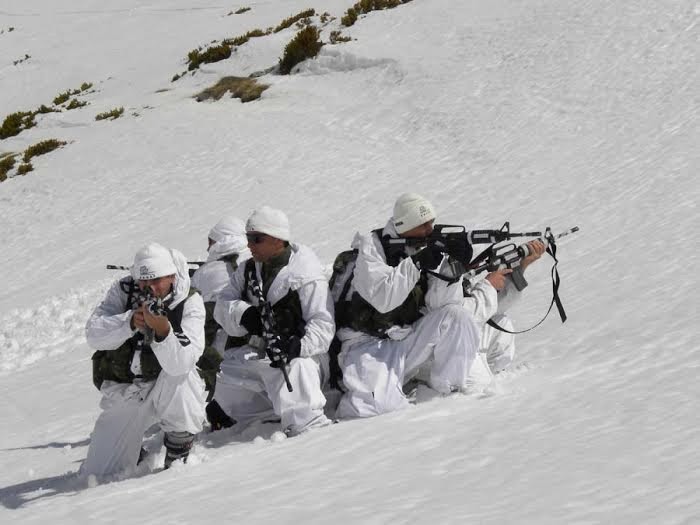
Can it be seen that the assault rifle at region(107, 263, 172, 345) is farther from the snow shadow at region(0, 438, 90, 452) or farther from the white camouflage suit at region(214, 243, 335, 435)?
the snow shadow at region(0, 438, 90, 452)

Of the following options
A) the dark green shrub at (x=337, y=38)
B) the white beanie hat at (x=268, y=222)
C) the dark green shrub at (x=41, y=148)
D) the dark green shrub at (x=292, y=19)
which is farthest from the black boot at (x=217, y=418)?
the dark green shrub at (x=292, y=19)

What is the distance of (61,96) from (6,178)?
5600 millimetres

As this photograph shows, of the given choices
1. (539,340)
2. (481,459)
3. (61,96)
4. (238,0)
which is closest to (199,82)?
(61,96)

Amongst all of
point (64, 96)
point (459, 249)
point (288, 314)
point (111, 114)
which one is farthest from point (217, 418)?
point (64, 96)

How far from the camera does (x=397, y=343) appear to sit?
6.03 metres

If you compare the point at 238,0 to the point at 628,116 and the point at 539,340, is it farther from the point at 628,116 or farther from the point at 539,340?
the point at 539,340

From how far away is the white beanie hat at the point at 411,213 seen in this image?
5742 millimetres

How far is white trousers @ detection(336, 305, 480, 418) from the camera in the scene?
5848 millimetres

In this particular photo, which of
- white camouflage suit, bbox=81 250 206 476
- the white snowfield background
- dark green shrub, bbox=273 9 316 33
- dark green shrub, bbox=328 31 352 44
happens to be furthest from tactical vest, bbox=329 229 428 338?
dark green shrub, bbox=273 9 316 33

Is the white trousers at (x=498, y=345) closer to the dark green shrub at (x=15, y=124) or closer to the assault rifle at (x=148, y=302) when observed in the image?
the assault rifle at (x=148, y=302)

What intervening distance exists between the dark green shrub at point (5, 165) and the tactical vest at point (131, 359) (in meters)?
13.9

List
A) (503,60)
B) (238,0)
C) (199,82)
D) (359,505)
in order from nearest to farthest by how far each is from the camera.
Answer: (359,505) < (503,60) < (199,82) < (238,0)

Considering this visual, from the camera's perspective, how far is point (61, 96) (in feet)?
76.4

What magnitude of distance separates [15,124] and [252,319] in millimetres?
17698
